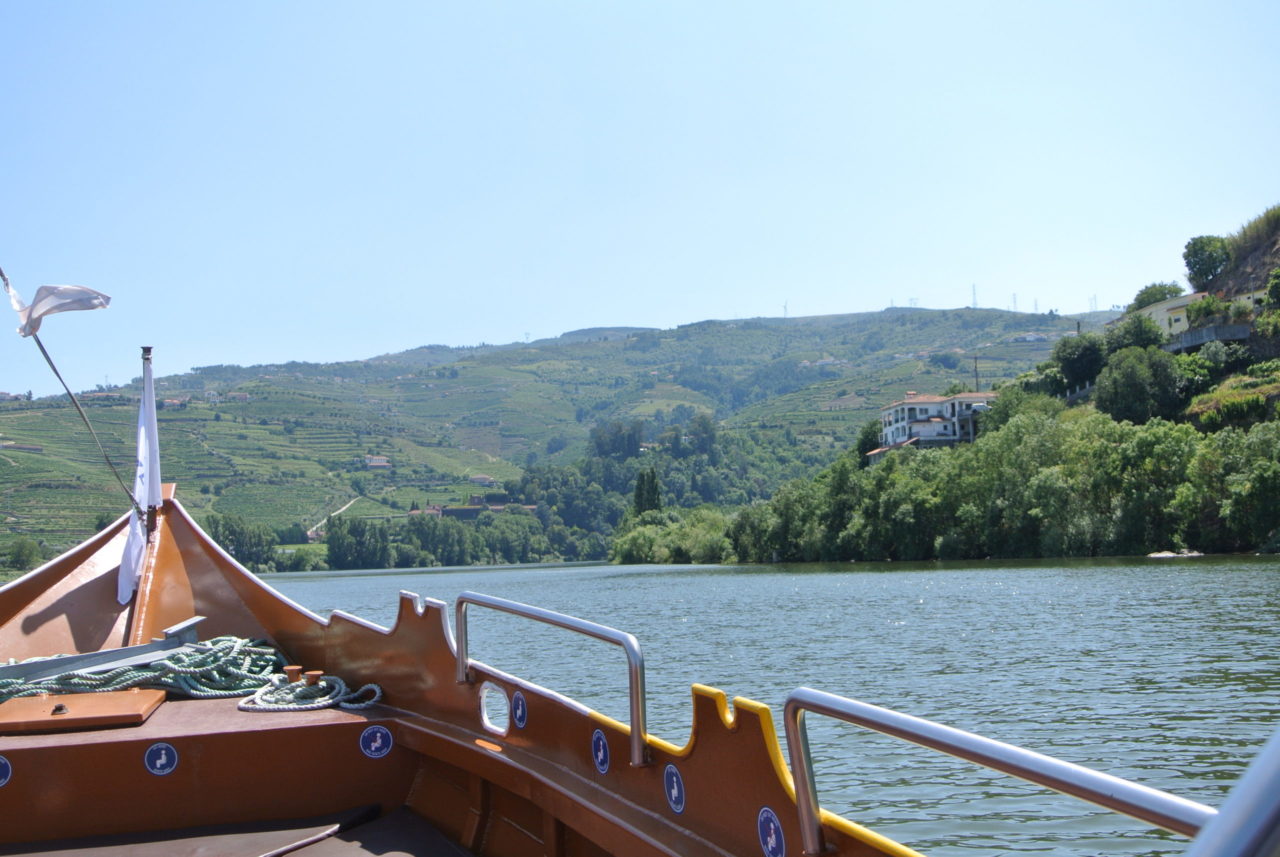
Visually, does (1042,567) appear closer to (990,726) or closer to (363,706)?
(990,726)

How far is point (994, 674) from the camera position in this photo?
67.7ft

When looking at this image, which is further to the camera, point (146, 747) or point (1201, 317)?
point (1201, 317)

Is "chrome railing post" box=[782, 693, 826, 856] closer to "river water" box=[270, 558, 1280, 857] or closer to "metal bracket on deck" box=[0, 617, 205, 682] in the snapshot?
"metal bracket on deck" box=[0, 617, 205, 682]

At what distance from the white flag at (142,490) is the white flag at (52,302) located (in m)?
Result: 0.86

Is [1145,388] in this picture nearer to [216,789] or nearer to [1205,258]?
[1205,258]

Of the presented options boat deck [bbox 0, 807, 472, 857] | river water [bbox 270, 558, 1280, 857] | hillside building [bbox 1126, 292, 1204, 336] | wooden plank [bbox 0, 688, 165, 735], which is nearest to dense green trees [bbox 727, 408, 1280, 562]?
river water [bbox 270, 558, 1280, 857]

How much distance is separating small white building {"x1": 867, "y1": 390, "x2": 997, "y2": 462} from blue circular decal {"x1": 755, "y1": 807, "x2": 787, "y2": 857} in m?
115

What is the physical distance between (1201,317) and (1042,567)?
2303 inches

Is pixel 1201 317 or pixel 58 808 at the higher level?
pixel 1201 317

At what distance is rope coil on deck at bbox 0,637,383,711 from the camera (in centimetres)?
656

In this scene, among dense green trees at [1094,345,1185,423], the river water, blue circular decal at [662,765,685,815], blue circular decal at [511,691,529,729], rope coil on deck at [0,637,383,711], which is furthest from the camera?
dense green trees at [1094,345,1185,423]

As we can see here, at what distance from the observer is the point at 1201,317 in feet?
320

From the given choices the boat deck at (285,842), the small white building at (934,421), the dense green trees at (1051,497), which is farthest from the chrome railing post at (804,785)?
the small white building at (934,421)

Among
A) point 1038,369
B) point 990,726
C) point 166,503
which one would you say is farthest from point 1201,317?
point 166,503
